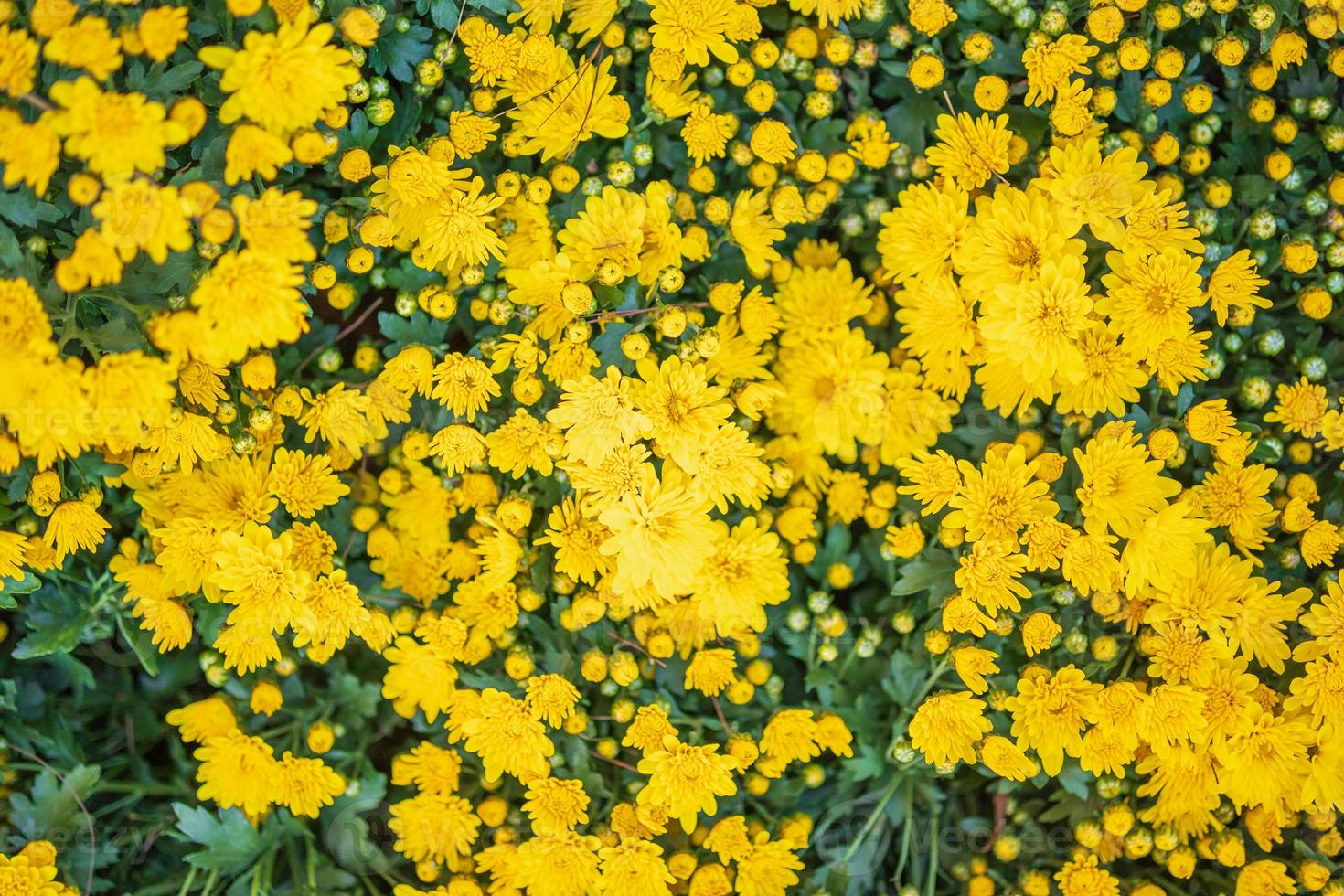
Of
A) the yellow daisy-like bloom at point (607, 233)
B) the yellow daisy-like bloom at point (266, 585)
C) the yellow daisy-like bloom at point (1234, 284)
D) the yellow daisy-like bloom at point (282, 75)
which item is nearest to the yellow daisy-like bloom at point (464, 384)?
the yellow daisy-like bloom at point (607, 233)

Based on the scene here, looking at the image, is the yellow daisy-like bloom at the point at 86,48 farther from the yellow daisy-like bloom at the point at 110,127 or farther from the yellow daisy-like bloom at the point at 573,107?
the yellow daisy-like bloom at the point at 573,107

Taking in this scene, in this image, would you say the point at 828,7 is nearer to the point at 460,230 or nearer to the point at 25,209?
the point at 460,230

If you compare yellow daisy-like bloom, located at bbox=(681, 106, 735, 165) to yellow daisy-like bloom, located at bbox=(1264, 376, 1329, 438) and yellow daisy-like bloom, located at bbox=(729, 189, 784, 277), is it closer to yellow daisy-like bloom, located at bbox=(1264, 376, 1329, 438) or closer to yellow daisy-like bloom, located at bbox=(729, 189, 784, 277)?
yellow daisy-like bloom, located at bbox=(729, 189, 784, 277)

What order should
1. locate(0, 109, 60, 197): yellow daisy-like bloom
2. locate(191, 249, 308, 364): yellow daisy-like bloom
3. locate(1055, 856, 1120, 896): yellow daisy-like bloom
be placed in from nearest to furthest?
locate(0, 109, 60, 197): yellow daisy-like bloom, locate(191, 249, 308, 364): yellow daisy-like bloom, locate(1055, 856, 1120, 896): yellow daisy-like bloom

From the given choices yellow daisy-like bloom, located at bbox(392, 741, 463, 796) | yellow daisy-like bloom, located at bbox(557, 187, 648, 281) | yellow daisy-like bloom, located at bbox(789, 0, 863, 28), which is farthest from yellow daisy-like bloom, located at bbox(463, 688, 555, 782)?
yellow daisy-like bloom, located at bbox(789, 0, 863, 28)

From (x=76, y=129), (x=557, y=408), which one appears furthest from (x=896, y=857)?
(x=76, y=129)

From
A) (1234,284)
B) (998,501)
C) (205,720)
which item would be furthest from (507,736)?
(1234,284)
